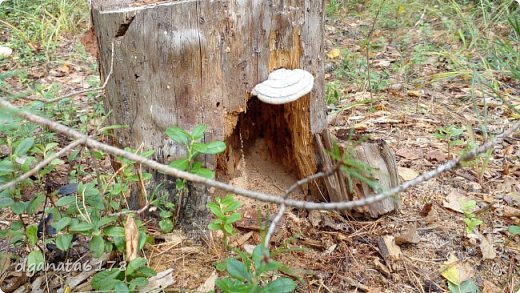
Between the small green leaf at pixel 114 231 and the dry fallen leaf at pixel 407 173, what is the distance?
1.80 meters

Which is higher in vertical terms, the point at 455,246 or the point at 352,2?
the point at 352,2

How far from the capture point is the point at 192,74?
206cm

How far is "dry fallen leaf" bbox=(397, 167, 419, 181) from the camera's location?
2818mm

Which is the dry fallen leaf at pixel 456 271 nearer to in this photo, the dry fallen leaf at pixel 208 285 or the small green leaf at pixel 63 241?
the dry fallen leaf at pixel 208 285

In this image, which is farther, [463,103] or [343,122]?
[463,103]

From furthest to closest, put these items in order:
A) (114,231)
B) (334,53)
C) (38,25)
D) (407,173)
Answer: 1. (38,25)
2. (334,53)
3. (407,173)
4. (114,231)

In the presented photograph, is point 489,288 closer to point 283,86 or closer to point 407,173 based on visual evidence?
point 407,173

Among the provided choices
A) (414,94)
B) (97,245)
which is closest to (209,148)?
(97,245)

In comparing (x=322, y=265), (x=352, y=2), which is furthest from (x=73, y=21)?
(x=322, y=265)

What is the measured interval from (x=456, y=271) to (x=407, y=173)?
2.77 ft

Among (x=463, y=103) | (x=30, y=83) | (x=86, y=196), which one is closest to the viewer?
(x=86, y=196)

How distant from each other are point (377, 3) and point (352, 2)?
715mm

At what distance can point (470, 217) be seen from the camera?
234 centimetres

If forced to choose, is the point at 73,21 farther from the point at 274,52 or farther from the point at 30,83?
the point at 274,52
